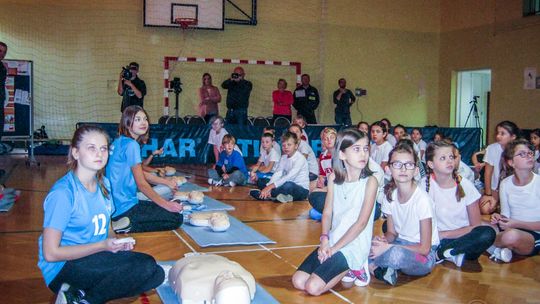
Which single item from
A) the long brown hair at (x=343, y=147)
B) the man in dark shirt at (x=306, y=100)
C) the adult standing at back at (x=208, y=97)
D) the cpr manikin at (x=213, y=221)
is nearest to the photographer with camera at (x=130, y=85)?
the adult standing at back at (x=208, y=97)

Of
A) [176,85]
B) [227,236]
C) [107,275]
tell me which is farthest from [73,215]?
[176,85]

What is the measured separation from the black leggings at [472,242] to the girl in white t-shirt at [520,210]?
0.94ft

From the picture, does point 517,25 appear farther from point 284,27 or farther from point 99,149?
point 99,149

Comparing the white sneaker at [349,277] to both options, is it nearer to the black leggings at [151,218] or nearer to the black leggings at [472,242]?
the black leggings at [472,242]

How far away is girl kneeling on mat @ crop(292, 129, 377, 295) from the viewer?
11.1 feet

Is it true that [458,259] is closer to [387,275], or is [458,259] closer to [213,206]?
[387,275]

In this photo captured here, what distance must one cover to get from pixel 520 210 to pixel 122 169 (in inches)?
134

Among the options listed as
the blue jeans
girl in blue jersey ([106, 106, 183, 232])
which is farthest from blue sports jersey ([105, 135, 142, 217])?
the blue jeans

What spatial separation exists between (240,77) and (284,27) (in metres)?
2.77

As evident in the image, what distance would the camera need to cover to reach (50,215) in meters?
2.75

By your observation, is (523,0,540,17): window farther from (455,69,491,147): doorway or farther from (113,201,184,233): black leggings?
(113,201,184,233): black leggings

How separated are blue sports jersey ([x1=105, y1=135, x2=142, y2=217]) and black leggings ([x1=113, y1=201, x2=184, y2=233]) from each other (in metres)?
0.13

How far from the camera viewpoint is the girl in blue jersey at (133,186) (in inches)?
180

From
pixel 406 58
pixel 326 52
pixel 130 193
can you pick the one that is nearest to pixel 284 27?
pixel 326 52
